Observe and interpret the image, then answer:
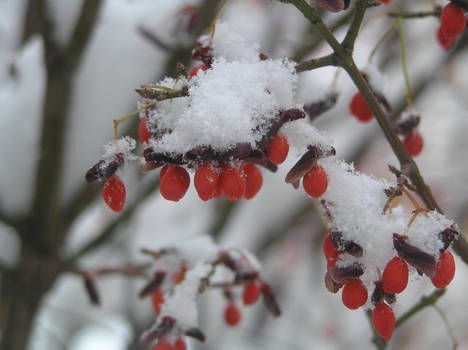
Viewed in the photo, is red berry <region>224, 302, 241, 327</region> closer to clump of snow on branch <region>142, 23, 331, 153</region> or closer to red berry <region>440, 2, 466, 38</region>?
clump of snow on branch <region>142, 23, 331, 153</region>

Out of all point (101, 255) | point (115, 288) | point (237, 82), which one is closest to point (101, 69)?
point (237, 82)

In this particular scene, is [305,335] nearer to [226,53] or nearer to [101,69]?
[101,69]

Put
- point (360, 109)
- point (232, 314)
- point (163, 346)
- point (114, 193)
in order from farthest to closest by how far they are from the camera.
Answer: point (232, 314)
point (360, 109)
point (163, 346)
point (114, 193)

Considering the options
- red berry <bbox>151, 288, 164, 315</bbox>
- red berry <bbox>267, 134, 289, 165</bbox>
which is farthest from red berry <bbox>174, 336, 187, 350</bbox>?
red berry <bbox>267, 134, 289, 165</bbox>

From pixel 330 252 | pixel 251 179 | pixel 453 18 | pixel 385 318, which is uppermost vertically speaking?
pixel 453 18

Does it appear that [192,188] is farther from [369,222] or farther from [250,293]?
[369,222]

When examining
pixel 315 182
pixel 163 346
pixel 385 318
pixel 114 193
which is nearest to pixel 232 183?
pixel 315 182
